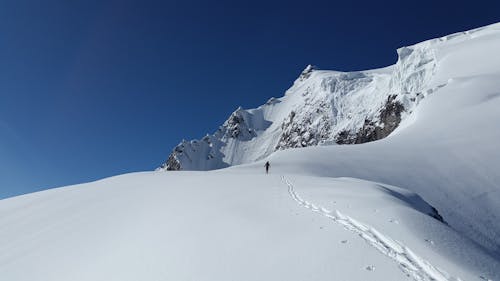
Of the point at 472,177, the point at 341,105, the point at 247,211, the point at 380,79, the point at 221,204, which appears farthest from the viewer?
the point at 341,105

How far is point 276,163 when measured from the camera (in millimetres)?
34000

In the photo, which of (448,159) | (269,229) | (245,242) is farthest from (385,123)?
(245,242)

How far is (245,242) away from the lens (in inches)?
324

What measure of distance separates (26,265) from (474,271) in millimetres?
10354

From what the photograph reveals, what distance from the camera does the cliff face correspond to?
3155 inches

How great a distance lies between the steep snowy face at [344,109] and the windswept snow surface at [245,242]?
56870mm

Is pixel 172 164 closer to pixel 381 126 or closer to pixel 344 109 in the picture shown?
pixel 344 109

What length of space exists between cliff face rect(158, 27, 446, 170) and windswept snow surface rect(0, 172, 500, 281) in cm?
5707

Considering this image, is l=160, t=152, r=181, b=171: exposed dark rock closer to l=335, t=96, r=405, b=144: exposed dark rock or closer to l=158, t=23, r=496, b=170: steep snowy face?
l=158, t=23, r=496, b=170: steep snowy face

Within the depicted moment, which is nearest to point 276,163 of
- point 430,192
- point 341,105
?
point 430,192

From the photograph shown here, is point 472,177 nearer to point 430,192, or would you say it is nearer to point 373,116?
point 430,192

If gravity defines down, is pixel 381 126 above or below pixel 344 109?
below

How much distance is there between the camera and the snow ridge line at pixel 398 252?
5.82 meters

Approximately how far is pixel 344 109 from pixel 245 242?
131138 millimetres
